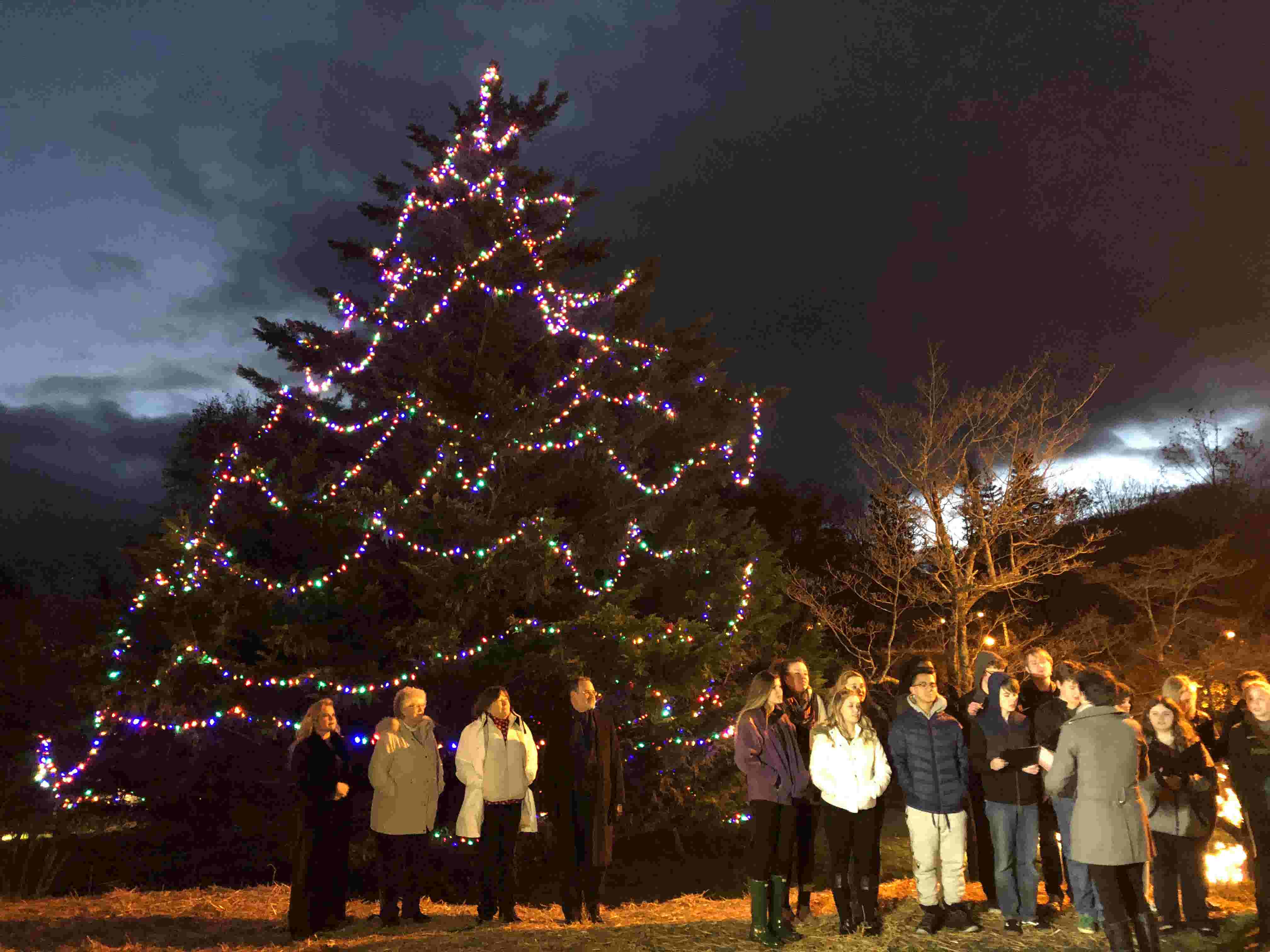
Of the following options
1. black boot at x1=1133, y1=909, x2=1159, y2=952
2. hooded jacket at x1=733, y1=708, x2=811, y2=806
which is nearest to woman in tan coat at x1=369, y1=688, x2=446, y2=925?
hooded jacket at x1=733, y1=708, x2=811, y2=806

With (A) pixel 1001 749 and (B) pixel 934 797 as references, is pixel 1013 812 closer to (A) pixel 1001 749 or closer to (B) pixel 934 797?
(A) pixel 1001 749

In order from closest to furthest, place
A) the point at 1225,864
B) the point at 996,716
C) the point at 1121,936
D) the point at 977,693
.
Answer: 1. the point at 1121,936
2. the point at 996,716
3. the point at 977,693
4. the point at 1225,864

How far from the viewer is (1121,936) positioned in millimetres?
4984

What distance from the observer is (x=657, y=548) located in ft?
37.6

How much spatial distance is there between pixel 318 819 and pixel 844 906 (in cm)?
399

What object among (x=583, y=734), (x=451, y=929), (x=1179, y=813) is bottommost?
(x=451, y=929)

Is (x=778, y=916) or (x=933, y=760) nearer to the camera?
(x=778, y=916)

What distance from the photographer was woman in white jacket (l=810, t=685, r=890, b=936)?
579 centimetres

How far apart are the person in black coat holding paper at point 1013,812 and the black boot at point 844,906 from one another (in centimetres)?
106

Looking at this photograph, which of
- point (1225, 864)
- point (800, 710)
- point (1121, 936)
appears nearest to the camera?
point (1121, 936)

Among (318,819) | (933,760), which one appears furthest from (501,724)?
(933,760)

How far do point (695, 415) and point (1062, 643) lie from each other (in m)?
9.65

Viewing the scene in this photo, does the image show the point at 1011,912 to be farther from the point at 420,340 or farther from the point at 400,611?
the point at 420,340

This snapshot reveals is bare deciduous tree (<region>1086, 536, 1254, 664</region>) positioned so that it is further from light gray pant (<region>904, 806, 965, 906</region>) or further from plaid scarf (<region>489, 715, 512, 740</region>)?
plaid scarf (<region>489, 715, 512, 740</region>)
